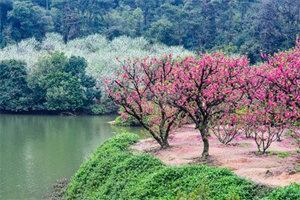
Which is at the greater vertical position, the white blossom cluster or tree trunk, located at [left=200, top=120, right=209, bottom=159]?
the white blossom cluster

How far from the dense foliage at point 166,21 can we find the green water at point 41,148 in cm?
2182

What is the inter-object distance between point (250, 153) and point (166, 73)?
5141mm

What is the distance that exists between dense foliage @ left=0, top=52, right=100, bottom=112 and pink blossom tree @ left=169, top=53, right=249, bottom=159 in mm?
29231

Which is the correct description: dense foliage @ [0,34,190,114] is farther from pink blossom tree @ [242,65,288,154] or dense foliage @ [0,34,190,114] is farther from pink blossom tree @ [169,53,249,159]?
pink blossom tree @ [242,65,288,154]

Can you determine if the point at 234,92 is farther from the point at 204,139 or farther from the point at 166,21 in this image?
the point at 166,21

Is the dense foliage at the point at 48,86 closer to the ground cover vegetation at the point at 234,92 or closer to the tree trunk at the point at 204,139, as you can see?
the ground cover vegetation at the point at 234,92

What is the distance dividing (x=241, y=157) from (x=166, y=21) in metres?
47.4

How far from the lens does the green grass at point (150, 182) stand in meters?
10.4

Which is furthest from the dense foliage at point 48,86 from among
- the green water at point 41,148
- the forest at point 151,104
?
the green water at point 41,148

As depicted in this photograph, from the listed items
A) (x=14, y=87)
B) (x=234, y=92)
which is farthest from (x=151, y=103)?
(x=14, y=87)

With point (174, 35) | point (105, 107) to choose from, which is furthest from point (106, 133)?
point (174, 35)

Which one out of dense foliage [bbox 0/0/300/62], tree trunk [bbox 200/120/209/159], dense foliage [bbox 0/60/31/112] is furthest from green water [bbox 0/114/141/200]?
dense foliage [bbox 0/0/300/62]

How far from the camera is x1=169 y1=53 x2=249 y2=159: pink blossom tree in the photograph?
14445 millimetres

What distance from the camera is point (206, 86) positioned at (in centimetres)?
1484
